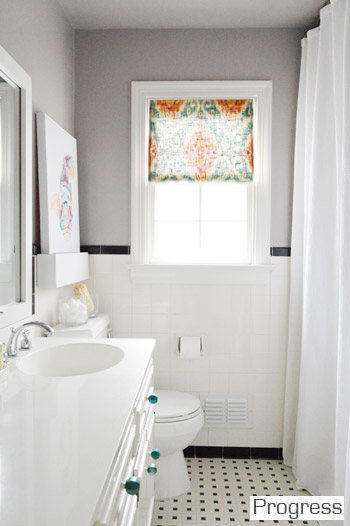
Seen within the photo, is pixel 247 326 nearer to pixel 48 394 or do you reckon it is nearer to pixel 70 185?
pixel 70 185

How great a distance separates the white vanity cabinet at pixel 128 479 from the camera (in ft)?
2.83

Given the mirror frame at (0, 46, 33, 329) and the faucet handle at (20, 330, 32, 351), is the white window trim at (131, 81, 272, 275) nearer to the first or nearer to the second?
the mirror frame at (0, 46, 33, 329)

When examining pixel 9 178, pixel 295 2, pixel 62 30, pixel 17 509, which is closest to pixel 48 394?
pixel 17 509

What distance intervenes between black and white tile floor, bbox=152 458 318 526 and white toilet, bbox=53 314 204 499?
0.25 feet

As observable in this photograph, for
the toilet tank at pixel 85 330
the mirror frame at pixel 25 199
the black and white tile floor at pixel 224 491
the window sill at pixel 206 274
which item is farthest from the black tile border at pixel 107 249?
the black and white tile floor at pixel 224 491

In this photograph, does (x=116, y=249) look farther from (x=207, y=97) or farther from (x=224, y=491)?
(x=224, y=491)

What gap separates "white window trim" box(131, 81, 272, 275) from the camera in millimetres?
2572

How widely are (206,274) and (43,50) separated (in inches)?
59.9

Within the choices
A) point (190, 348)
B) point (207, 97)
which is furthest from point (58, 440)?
point (207, 97)

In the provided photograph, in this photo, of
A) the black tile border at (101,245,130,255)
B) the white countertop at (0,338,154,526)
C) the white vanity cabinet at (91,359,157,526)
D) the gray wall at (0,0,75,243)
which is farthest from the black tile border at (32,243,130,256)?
the white countertop at (0,338,154,526)

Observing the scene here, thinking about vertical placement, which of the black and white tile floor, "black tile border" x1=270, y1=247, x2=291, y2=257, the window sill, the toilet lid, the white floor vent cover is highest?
"black tile border" x1=270, y1=247, x2=291, y2=257

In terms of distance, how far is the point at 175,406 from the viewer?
229 centimetres

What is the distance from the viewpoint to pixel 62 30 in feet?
7.82

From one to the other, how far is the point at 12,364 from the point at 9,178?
737 millimetres
